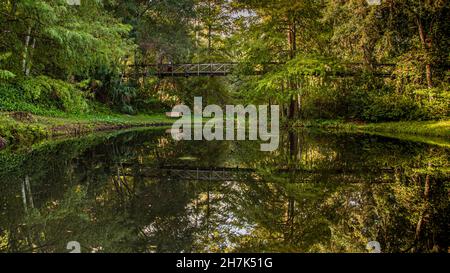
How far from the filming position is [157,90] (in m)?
37.9

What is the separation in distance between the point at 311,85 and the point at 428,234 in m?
20.4

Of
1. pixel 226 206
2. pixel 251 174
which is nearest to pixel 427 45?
pixel 251 174

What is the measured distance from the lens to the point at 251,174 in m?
7.04

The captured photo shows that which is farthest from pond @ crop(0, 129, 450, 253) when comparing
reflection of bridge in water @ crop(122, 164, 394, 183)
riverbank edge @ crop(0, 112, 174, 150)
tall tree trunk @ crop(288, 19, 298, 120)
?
tall tree trunk @ crop(288, 19, 298, 120)

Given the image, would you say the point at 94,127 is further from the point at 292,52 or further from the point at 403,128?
the point at 403,128

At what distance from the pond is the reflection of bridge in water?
18mm

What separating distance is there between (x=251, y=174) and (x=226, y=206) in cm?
237

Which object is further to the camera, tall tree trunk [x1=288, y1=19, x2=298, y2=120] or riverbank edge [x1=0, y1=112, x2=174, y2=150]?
tall tree trunk [x1=288, y1=19, x2=298, y2=120]

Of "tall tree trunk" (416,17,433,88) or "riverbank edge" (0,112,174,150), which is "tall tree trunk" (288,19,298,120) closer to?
"tall tree trunk" (416,17,433,88)

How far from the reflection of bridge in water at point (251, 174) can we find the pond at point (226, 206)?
0.02m

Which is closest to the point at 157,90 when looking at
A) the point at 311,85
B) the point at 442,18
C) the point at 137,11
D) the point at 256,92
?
the point at 137,11

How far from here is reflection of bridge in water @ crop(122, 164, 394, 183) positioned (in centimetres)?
639

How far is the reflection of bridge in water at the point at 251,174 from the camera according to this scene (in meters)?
6.39
